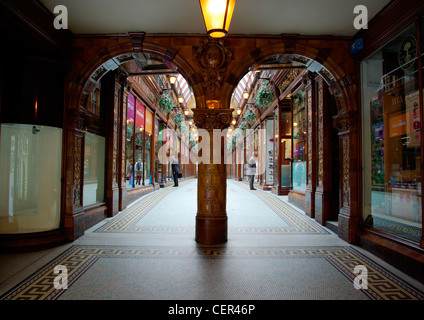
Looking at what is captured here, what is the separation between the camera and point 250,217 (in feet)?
21.2

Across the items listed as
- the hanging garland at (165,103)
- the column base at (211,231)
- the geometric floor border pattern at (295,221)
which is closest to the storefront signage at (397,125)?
the geometric floor border pattern at (295,221)

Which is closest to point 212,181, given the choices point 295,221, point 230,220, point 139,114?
point 230,220

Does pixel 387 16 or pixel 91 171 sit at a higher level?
pixel 387 16

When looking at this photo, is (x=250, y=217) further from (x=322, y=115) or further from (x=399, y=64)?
(x=399, y=64)

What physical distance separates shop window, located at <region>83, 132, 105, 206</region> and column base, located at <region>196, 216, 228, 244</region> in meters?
2.66

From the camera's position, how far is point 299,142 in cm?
855

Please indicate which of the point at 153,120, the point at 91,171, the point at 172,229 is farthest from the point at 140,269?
the point at 153,120

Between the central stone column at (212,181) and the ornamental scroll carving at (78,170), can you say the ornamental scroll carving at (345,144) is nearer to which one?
the central stone column at (212,181)

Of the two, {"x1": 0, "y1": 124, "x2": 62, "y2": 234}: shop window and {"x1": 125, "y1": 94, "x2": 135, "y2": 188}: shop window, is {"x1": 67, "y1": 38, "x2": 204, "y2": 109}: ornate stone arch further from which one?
{"x1": 125, "y1": 94, "x2": 135, "y2": 188}: shop window

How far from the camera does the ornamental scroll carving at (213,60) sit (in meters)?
4.46

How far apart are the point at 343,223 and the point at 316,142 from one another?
2.21 metres

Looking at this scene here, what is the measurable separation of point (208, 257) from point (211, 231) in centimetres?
70

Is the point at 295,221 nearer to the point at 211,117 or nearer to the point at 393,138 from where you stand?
the point at 393,138

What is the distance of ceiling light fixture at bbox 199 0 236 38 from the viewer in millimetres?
2205
